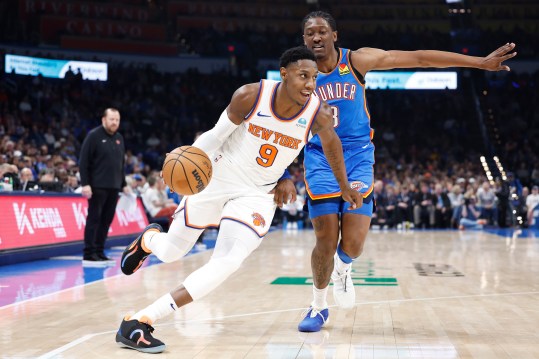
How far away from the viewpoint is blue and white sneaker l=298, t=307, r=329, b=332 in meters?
5.08

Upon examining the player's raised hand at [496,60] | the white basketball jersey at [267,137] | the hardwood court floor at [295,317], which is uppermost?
the player's raised hand at [496,60]

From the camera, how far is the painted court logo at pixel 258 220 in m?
4.58

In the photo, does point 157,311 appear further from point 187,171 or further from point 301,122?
point 301,122

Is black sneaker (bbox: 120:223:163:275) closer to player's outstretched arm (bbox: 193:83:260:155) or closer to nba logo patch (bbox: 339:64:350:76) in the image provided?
player's outstretched arm (bbox: 193:83:260:155)

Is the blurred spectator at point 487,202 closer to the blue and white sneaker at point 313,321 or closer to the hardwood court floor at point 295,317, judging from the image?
the hardwood court floor at point 295,317

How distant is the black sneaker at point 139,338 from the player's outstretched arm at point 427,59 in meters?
2.53

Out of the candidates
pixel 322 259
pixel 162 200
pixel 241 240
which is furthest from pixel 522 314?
pixel 162 200

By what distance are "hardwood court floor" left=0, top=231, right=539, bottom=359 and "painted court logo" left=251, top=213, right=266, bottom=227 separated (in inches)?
29.6

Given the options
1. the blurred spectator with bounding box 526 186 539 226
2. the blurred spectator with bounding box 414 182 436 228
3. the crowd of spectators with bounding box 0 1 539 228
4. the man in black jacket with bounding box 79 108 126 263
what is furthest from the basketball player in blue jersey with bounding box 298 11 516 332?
A: the blurred spectator with bounding box 526 186 539 226

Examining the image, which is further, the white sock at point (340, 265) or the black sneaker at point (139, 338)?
the white sock at point (340, 265)

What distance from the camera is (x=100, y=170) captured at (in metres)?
9.48

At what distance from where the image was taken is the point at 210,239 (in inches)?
656

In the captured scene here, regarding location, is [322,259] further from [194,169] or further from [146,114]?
[146,114]

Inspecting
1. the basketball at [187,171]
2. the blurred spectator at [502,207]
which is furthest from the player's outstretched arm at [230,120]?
the blurred spectator at [502,207]
